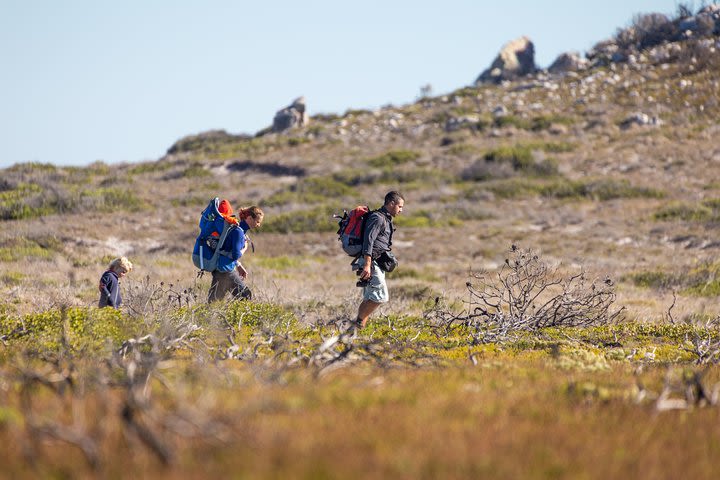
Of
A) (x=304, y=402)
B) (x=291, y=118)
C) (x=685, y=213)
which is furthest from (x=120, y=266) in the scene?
(x=291, y=118)

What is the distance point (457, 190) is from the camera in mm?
29234

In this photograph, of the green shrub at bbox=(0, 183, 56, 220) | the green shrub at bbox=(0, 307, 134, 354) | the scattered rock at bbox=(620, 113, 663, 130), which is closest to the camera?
the green shrub at bbox=(0, 307, 134, 354)

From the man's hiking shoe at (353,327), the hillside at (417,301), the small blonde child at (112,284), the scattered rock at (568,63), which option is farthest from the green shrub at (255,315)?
the scattered rock at (568,63)

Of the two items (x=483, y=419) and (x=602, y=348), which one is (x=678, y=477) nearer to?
(x=483, y=419)

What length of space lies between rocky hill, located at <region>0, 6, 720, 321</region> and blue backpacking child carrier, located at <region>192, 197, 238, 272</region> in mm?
386

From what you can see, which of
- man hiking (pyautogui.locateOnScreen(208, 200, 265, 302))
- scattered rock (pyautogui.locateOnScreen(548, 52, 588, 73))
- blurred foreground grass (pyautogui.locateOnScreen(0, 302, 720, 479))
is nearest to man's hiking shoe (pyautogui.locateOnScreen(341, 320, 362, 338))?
blurred foreground grass (pyautogui.locateOnScreen(0, 302, 720, 479))

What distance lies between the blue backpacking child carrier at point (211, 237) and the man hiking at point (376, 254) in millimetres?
1745

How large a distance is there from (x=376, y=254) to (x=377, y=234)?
A: 11.6 inches

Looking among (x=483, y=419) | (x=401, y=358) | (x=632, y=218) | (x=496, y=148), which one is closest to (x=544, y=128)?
(x=496, y=148)

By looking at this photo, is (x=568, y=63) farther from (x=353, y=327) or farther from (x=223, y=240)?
(x=353, y=327)

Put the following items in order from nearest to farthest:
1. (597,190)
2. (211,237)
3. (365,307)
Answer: (365,307)
(211,237)
(597,190)

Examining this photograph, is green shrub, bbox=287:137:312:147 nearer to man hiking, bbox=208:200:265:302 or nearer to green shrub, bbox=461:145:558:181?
green shrub, bbox=461:145:558:181

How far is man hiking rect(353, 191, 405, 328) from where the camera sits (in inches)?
324

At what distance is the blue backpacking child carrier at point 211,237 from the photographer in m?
8.99
